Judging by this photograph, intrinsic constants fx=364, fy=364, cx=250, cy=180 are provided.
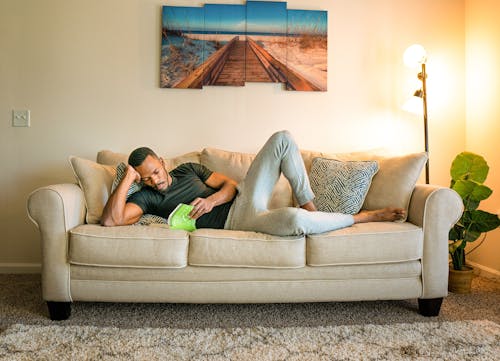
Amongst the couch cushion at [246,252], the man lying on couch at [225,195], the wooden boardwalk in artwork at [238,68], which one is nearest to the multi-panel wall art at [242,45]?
the wooden boardwalk in artwork at [238,68]

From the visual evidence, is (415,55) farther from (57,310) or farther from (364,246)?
(57,310)

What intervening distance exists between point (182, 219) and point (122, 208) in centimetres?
31

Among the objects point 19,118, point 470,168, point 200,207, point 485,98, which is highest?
point 485,98

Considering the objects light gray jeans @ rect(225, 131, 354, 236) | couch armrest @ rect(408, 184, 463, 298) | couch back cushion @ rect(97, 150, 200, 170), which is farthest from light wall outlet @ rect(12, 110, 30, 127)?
couch armrest @ rect(408, 184, 463, 298)

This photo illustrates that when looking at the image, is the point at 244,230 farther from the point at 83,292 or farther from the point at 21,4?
the point at 21,4

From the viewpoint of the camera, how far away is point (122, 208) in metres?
1.89

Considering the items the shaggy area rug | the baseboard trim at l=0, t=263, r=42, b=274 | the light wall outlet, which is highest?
the light wall outlet

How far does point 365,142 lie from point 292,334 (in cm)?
179

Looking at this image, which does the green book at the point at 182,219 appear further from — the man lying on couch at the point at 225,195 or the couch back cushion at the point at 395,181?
the couch back cushion at the point at 395,181

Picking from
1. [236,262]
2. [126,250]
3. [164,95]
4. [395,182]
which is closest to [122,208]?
[126,250]

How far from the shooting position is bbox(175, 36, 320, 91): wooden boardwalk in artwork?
2789 millimetres

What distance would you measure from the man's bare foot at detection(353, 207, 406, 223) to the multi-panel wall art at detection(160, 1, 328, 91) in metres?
1.23

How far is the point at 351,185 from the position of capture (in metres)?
2.14

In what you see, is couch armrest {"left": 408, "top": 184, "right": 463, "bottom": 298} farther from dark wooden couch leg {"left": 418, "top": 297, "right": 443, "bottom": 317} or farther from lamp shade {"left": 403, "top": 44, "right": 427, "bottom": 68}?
lamp shade {"left": 403, "top": 44, "right": 427, "bottom": 68}
